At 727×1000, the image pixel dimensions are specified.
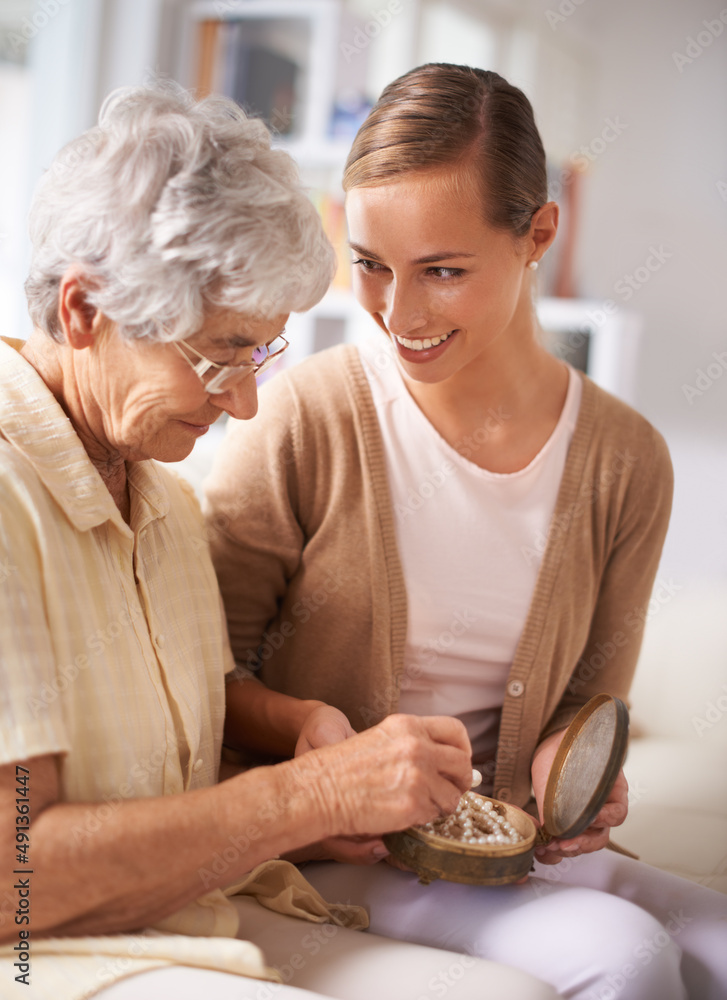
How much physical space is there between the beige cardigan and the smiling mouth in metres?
0.15

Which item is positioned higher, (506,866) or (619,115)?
(619,115)

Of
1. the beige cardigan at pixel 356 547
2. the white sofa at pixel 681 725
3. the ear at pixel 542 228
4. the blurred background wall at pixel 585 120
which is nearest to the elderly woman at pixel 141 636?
the beige cardigan at pixel 356 547

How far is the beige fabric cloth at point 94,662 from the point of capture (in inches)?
39.8

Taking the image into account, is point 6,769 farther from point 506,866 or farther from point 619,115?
point 619,115

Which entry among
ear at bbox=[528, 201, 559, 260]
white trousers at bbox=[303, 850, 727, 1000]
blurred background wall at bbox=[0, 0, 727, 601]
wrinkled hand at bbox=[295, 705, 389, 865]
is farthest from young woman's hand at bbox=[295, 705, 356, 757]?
blurred background wall at bbox=[0, 0, 727, 601]

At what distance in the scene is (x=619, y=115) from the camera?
3.35 m

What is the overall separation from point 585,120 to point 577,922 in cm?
297

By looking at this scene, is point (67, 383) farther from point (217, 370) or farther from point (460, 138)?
point (460, 138)

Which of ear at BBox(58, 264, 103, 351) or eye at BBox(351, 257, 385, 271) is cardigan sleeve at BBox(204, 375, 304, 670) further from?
ear at BBox(58, 264, 103, 351)

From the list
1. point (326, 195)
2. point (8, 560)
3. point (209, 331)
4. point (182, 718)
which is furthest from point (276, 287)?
point (326, 195)

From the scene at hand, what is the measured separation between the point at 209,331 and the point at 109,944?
71 cm

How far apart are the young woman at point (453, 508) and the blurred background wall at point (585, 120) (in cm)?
165

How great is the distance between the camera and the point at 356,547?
1558mm

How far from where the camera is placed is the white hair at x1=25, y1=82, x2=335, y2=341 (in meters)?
1.06
